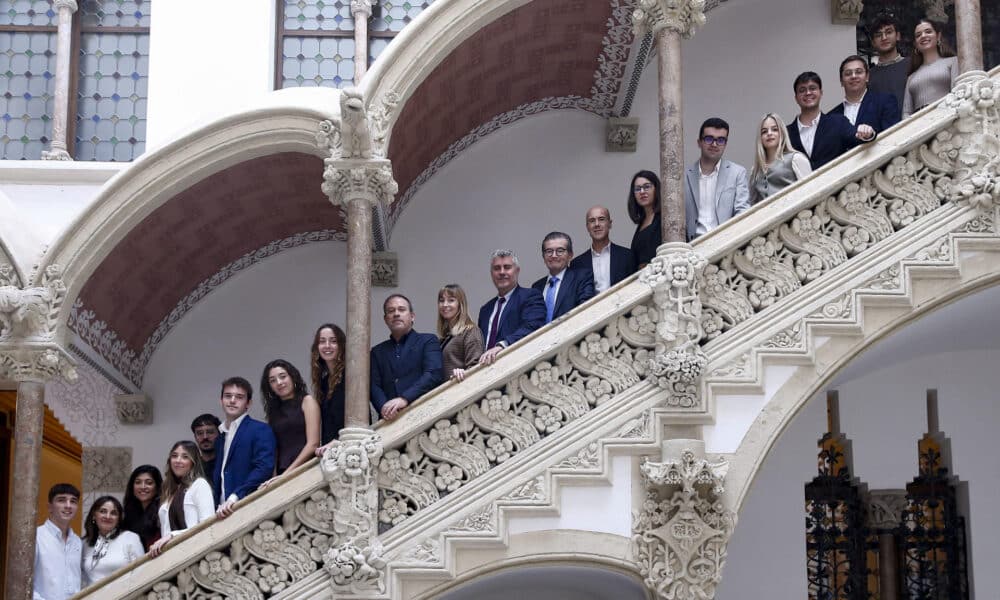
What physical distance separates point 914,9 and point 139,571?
8975mm

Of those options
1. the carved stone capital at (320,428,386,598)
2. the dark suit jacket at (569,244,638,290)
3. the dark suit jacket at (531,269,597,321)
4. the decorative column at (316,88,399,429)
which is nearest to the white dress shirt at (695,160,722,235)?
the dark suit jacket at (569,244,638,290)

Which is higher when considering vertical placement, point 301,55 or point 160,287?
point 301,55

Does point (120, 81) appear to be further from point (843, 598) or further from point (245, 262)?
point (843, 598)

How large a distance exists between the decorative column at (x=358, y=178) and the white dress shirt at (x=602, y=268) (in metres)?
1.56

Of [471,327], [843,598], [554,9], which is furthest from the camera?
[843,598]

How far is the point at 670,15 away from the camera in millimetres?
10438

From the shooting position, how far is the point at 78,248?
35.2ft

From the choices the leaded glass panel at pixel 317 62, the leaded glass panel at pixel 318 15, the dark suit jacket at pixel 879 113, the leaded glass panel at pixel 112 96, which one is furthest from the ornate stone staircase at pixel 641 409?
the leaded glass panel at pixel 318 15

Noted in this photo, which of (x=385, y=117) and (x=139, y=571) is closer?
(x=139, y=571)

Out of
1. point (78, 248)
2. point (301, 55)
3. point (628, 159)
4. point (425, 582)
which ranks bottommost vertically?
point (425, 582)

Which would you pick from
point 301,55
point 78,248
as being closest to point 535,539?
point 78,248

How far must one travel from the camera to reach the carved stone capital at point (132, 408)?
43.3 feet

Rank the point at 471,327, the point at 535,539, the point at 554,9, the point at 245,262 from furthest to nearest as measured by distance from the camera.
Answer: the point at 245,262 → the point at 554,9 → the point at 471,327 → the point at 535,539

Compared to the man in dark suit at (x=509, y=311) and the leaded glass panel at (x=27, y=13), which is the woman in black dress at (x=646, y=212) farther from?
the leaded glass panel at (x=27, y=13)
